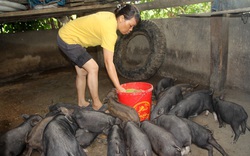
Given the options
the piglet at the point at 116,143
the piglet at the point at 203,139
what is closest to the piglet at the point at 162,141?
the piglet at the point at 116,143

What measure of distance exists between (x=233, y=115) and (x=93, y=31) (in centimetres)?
244

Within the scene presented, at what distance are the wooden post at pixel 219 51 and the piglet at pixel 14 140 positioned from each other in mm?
3461

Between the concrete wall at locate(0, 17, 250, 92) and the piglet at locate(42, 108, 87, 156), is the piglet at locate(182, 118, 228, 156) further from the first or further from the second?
the concrete wall at locate(0, 17, 250, 92)

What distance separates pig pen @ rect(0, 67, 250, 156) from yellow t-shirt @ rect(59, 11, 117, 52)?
4.83ft

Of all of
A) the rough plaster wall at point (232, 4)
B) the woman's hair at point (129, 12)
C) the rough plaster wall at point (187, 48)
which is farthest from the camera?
the rough plaster wall at point (187, 48)

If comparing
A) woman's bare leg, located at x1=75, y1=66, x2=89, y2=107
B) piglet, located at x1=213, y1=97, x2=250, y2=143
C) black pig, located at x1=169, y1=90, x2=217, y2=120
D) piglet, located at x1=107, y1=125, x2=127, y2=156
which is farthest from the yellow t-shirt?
piglet, located at x1=213, y1=97, x2=250, y2=143

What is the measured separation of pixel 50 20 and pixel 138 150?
26.7 feet

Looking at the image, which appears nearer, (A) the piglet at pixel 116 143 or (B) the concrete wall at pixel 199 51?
(A) the piglet at pixel 116 143

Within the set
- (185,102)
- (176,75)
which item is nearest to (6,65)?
(176,75)

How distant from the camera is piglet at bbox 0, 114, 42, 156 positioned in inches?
121

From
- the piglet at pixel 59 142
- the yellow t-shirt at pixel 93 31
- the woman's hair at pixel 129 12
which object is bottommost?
the piglet at pixel 59 142

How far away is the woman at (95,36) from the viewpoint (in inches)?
137

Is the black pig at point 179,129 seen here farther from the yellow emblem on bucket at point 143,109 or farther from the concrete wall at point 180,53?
the concrete wall at point 180,53

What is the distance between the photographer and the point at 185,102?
3.93 m
